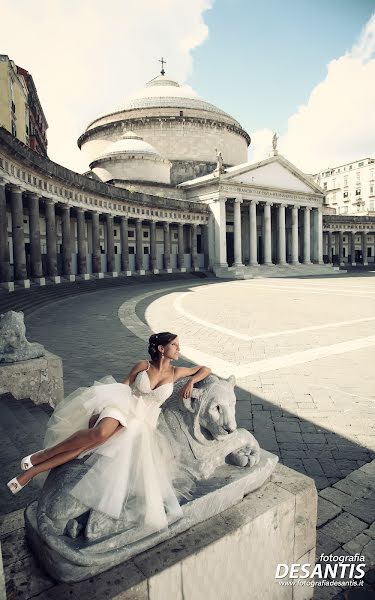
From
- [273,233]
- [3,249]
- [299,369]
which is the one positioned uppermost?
[273,233]

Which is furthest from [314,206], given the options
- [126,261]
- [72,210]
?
[72,210]

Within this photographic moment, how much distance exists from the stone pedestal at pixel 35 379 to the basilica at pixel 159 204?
593 inches

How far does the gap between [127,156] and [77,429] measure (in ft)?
150

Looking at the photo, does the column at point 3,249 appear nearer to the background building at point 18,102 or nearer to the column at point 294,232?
the background building at point 18,102

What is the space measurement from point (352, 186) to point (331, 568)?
95.6 m

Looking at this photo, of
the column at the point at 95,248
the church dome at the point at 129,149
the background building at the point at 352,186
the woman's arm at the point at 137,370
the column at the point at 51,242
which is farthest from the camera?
the background building at the point at 352,186

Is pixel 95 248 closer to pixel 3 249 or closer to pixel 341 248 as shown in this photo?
pixel 3 249

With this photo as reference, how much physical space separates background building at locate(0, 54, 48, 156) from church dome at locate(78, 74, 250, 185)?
11.0 m

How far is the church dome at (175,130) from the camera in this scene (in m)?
53.4

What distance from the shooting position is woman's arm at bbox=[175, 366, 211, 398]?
2.92m

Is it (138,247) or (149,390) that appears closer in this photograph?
(149,390)

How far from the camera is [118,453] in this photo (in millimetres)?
2510

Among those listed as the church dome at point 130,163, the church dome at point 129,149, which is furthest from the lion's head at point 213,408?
the church dome at point 129,149

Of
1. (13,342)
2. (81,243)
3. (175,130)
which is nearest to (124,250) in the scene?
(81,243)
